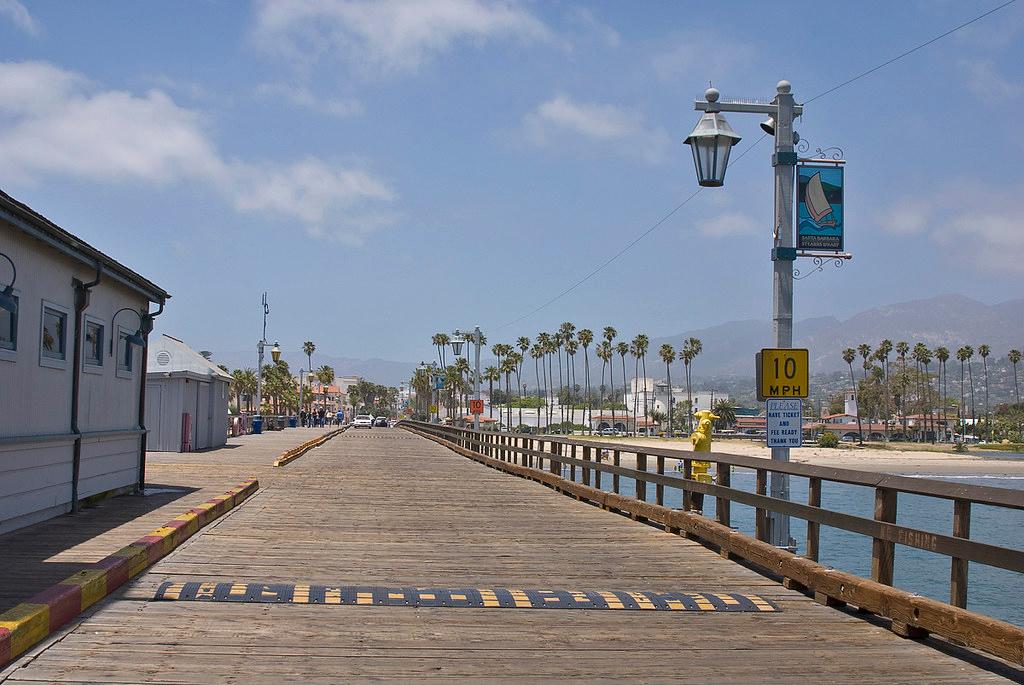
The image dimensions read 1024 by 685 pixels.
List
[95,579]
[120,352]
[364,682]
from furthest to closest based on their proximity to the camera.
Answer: [120,352] → [95,579] → [364,682]

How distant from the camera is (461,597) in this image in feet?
29.6

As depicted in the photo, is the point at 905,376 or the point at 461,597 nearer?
the point at 461,597

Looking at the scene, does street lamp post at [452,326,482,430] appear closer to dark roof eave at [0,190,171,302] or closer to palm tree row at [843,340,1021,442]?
dark roof eave at [0,190,171,302]

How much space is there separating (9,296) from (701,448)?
10198mm

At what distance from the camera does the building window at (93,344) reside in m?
14.8

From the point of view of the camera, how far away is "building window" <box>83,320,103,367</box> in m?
14.8

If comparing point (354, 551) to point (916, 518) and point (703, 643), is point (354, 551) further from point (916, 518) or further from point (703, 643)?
point (916, 518)

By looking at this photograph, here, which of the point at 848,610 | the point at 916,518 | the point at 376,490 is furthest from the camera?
the point at 916,518

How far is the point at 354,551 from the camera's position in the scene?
11.9 metres

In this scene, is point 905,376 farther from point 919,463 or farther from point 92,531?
point 92,531

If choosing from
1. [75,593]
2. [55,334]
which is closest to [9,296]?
[55,334]

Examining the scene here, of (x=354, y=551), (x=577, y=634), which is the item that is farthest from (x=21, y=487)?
(x=577, y=634)

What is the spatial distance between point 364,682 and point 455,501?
13223 mm

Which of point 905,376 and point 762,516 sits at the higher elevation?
point 905,376
